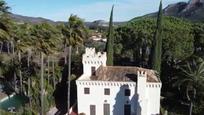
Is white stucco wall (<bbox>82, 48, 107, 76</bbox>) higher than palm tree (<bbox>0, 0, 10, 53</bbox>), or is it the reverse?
palm tree (<bbox>0, 0, 10, 53</bbox>)

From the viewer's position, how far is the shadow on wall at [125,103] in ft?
177

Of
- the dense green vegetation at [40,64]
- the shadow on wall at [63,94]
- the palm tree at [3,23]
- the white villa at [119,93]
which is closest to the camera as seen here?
the palm tree at [3,23]

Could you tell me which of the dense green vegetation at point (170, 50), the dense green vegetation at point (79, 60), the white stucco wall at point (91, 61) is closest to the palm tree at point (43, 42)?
the dense green vegetation at point (79, 60)

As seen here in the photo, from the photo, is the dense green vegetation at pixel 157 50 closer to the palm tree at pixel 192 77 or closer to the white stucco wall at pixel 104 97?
the palm tree at pixel 192 77

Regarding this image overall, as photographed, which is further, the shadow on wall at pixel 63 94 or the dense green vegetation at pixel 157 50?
the dense green vegetation at pixel 157 50

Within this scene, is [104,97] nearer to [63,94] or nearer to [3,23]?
[63,94]

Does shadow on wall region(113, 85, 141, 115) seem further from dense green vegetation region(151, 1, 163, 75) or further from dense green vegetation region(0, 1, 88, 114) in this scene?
dense green vegetation region(151, 1, 163, 75)

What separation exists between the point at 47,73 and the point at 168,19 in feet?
95.4

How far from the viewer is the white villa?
53562 millimetres

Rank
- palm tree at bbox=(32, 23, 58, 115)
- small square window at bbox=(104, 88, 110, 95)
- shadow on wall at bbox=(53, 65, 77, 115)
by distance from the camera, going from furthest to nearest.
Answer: shadow on wall at bbox=(53, 65, 77, 115) → small square window at bbox=(104, 88, 110, 95) → palm tree at bbox=(32, 23, 58, 115)

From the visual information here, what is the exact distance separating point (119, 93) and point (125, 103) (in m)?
1.47

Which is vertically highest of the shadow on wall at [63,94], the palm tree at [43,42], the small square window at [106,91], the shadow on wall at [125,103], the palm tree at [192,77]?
the palm tree at [43,42]

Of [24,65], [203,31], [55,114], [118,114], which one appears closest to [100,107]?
[118,114]

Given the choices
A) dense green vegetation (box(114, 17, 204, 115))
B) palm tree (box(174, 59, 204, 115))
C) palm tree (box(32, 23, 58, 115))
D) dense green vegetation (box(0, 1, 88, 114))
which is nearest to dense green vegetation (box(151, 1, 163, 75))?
dense green vegetation (box(114, 17, 204, 115))
